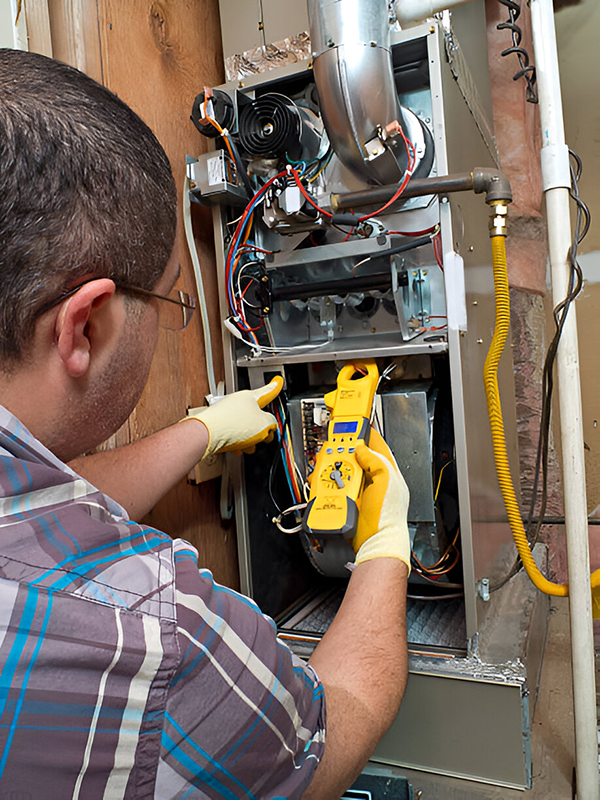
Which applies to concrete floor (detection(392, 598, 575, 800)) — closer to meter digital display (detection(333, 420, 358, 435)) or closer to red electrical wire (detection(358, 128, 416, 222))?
meter digital display (detection(333, 420, 358, 435))

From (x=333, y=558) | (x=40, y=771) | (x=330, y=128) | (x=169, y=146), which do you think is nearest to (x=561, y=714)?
(x=333, y=558)

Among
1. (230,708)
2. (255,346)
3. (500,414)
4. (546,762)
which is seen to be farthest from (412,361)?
(230,708)

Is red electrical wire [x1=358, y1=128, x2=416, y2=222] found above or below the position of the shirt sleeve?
above

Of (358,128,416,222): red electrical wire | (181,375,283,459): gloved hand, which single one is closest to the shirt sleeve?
(181,375,283,459): gloved hand

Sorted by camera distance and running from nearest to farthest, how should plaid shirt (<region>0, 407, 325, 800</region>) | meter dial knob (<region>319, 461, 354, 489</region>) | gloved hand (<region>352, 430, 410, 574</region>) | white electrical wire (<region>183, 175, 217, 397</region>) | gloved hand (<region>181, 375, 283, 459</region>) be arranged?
plaid shirt (<region>0, 407, 325, 800</region>) < gloved hand (<region>352, 430, 410, 574</region>) < meter dial knob (<region>319, 461, 354, 489</region>) < gloved hand (<region>181, 375, 283, 459</region>) < white electrical wire (<region>183, 175, 217, 397</region>)

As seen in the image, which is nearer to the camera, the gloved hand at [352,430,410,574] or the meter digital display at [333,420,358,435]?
the gloved hand at [352,430,410,574]

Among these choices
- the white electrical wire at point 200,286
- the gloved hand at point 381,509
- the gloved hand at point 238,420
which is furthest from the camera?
the white electrical wire at point 200,286

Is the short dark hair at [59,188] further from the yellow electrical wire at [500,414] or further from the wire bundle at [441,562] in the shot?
the wire bundle at [441,562]

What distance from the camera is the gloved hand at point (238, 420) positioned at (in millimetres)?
1246

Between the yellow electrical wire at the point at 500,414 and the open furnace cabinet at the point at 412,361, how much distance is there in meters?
0.05

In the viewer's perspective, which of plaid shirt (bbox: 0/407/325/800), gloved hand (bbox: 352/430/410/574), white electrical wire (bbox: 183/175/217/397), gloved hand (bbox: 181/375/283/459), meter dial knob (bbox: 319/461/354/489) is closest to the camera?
plaid shirt (bbox: 0/407/325/800)

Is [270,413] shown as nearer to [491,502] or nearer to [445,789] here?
[491,502]

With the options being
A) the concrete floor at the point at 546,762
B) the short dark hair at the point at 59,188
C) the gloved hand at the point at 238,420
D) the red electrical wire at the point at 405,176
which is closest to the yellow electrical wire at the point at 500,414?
the red electrical wire at the point at 405,176

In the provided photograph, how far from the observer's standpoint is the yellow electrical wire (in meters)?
1.16
